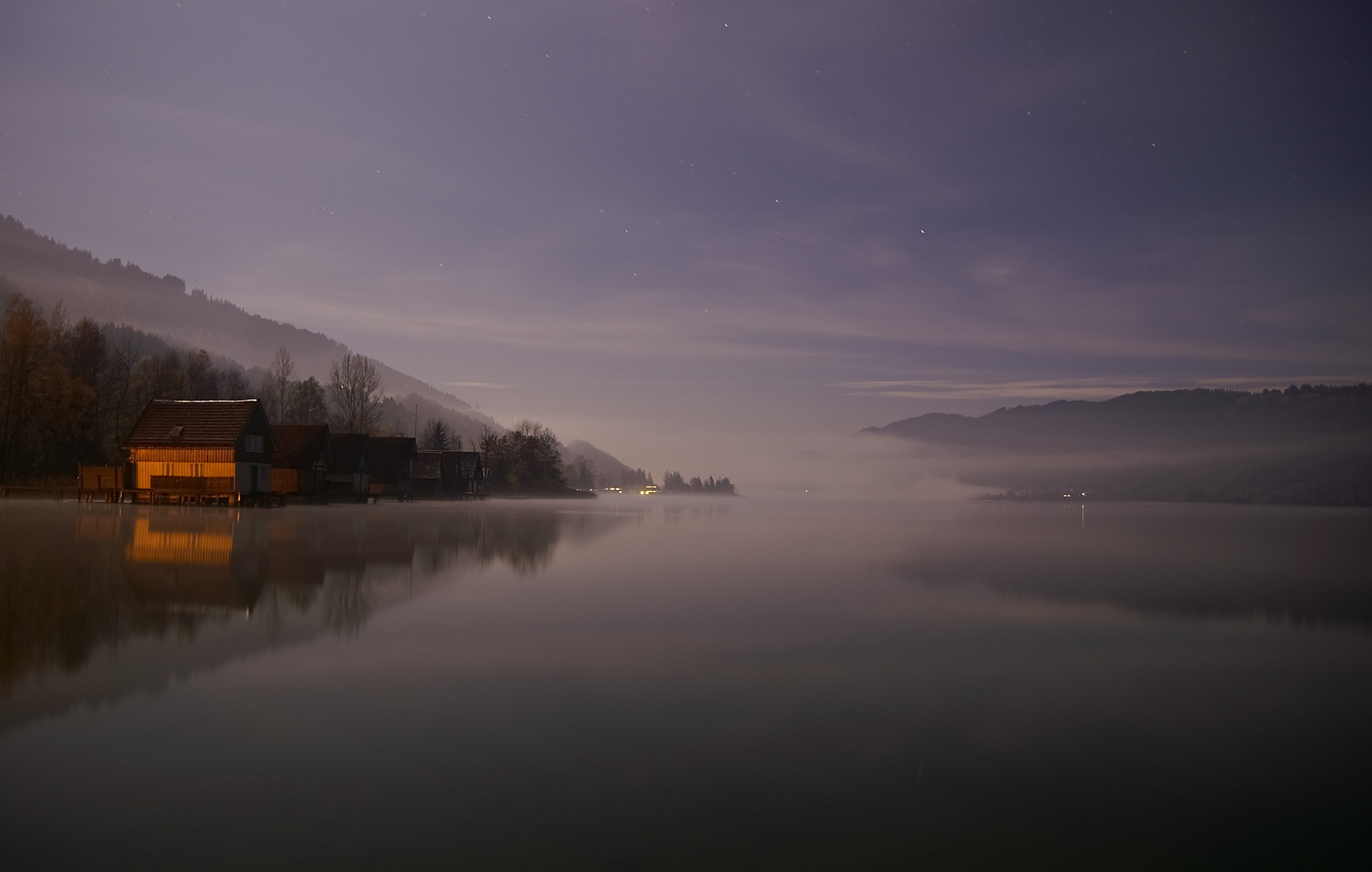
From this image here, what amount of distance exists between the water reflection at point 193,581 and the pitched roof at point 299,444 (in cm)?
3152

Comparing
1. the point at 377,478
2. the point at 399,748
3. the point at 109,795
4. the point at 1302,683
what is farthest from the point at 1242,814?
the point at 377,478

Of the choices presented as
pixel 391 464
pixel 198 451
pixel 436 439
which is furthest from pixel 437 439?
pixel 198 451

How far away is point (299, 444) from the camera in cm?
6831

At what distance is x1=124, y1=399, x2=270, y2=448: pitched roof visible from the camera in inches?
2217

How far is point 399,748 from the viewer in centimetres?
722

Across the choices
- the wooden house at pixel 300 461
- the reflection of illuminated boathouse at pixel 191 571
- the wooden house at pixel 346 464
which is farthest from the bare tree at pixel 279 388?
the reflection of illuminated boathouse at pixel 191 571

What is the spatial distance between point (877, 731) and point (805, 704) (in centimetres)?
109

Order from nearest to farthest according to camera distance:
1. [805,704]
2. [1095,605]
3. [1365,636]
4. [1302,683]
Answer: [805,704]
[1302,683]
[1365,636]
[1095,605]

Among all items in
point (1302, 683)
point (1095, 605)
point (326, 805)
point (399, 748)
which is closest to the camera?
point (326, 805)

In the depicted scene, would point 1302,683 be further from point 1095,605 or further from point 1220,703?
point 1095,605

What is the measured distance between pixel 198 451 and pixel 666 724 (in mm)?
57551

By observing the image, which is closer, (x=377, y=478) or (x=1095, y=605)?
(x=1095, y=605)

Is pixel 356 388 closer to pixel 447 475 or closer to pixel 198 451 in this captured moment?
pixel 447 475

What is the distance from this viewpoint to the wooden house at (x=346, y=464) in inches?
2908
